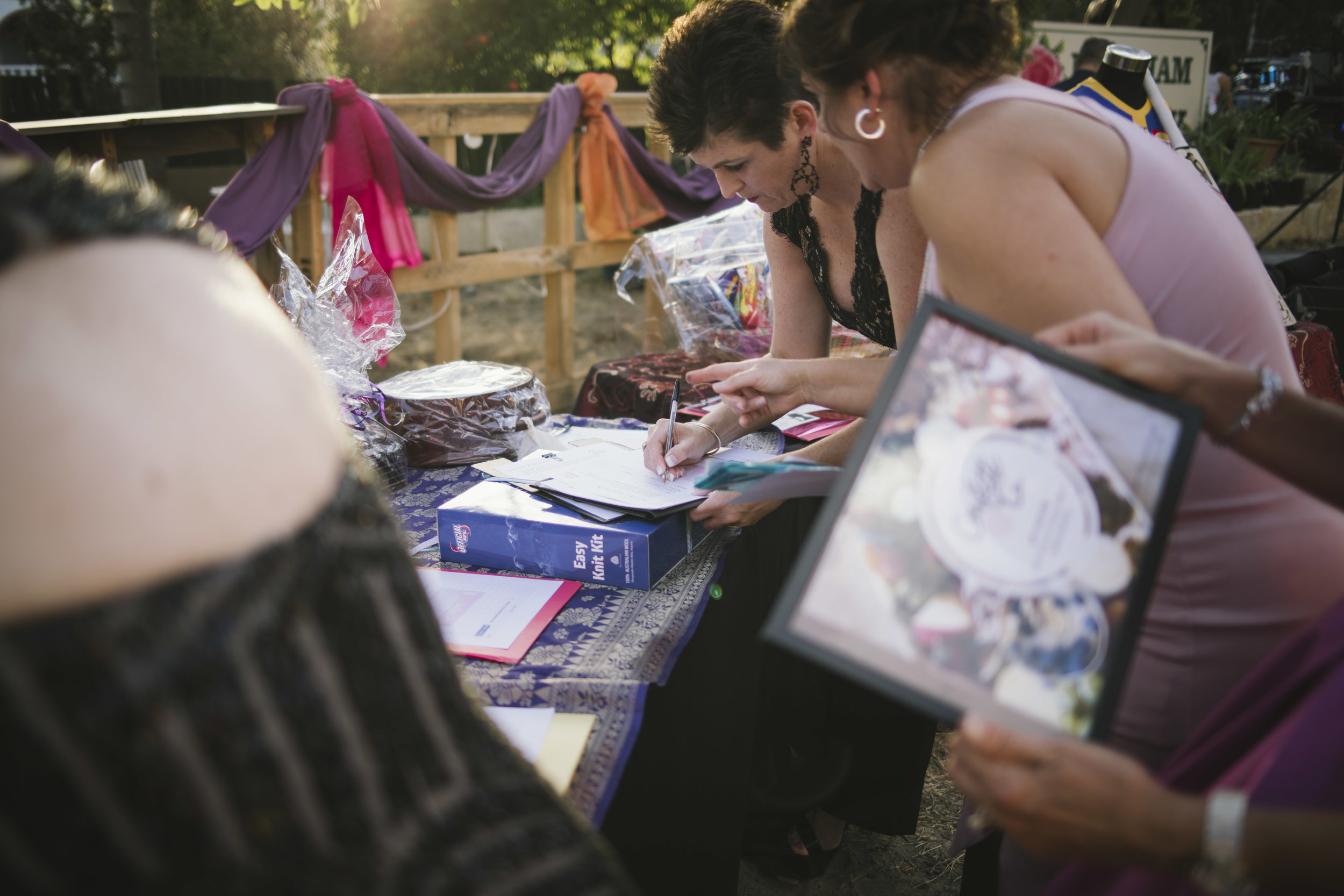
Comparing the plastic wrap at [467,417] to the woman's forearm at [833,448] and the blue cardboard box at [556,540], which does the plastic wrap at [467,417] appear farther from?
the woman's forearm at [833,448]

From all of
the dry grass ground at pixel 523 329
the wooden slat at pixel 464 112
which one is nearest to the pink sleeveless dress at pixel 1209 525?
the wooden slat at pixel 464 112

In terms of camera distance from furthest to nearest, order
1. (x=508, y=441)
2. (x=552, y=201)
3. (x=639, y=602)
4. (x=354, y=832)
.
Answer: (x=552, y=201) < (x=508, y=441) < (x=639, y=602) < (x=354, y=832)

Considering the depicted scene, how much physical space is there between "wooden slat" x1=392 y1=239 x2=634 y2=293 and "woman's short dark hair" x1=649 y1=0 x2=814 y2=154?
3050mm

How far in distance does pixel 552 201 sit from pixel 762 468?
4869mm

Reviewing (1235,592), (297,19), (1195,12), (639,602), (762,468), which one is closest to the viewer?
(1235,592)

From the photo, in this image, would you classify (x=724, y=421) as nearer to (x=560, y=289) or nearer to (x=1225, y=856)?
(x=1225, y=856)

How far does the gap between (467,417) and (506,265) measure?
3509mm

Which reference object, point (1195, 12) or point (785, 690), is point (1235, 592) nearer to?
point (785, 690)

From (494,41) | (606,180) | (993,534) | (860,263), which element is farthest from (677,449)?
(494,41)

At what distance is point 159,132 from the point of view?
368 centimetres

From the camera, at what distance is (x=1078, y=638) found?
0.79 metres

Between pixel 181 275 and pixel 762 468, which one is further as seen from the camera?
pixel 762 468

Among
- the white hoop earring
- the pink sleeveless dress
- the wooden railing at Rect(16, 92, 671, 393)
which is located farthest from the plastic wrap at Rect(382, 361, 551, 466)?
the wooden railing at Rect(16, 92, 671, 393)

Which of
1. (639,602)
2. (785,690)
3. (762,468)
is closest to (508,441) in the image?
(639,602)
